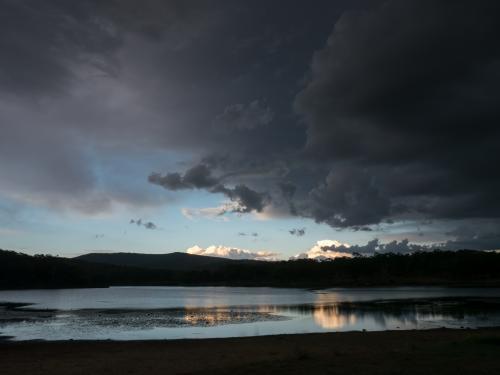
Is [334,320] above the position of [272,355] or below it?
above

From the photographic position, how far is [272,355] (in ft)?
81.2

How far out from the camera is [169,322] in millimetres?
51375

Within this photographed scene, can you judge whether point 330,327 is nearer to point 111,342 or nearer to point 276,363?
point 111,342

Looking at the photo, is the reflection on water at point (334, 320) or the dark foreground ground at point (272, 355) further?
the reflection on water at point (334, 320)

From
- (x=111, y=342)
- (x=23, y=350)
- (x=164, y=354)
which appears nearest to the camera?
(x=164, y=354)

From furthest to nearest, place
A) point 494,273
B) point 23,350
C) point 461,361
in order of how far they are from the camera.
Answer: point 494,273
point 23,350
point 461,361

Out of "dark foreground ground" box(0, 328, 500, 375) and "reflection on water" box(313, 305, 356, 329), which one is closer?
"dark foreground ground" box(0, 328, 500, 375)

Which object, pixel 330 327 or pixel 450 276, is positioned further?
pixel 450 276

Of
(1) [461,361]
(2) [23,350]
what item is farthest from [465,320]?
(2) [23,350]

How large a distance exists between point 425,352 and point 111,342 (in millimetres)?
23576

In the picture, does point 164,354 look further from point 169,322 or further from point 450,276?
point 450,276

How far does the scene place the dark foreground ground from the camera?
669 inches

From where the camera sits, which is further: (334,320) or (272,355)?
(334,320)

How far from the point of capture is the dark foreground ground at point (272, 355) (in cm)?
1698
